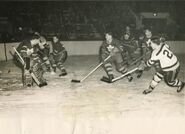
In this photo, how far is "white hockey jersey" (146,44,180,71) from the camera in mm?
A: 3131

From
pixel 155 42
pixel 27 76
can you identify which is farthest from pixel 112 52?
pixel 27 76

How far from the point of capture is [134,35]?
3.75 meters

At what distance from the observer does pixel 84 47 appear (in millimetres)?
4410

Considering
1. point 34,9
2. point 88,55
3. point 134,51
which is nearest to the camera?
point 134,51

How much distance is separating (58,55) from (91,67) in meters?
0.48

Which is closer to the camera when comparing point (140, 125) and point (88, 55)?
point (140, 125)

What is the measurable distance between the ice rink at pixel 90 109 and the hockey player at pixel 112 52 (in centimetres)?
15

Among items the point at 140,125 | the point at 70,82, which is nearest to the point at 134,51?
the point at 70,82

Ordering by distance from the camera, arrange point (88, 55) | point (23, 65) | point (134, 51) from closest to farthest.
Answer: point (23, 65)
point (134, 51)
point (88, 55)

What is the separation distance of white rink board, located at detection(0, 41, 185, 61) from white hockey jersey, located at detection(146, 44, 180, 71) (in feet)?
3.54

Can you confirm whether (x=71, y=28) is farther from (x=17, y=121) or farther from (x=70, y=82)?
(x=17, y=121)

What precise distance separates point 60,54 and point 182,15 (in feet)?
5.11

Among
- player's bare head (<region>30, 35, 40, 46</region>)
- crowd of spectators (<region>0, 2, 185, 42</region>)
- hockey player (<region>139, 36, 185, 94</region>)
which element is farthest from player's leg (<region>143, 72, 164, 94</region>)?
player's bare head (<region>30, 35, 40, 46</region>)

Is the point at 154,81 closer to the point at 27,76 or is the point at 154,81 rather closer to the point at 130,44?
the point at 130,44
